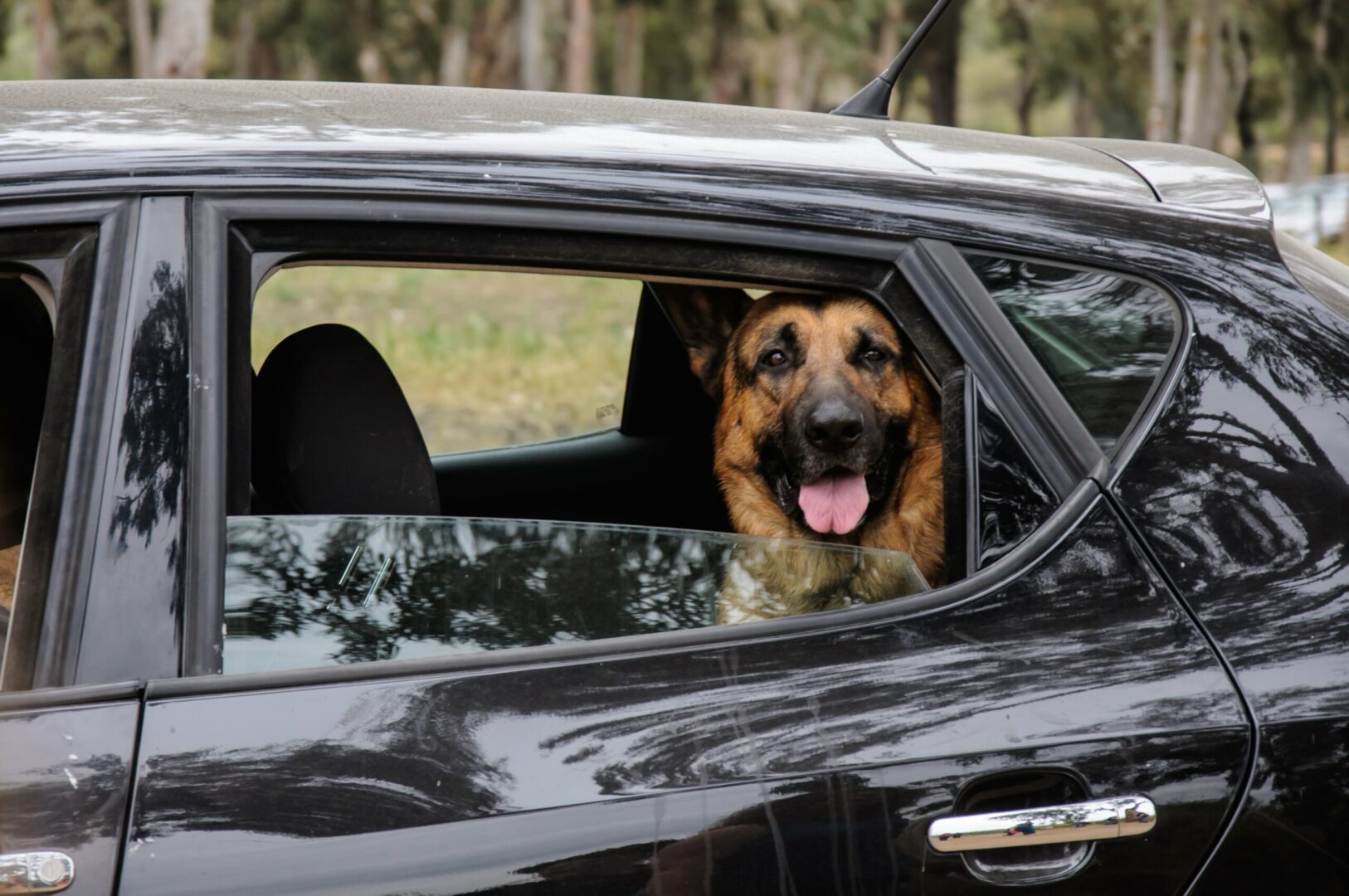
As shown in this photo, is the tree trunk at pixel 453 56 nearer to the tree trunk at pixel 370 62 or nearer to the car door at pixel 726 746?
the tree trunk at pixel 370 62

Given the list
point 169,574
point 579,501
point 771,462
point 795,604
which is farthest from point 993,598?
point 579,501

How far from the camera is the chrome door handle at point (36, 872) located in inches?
55.1

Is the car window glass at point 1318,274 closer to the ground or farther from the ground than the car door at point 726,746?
farther from the ground

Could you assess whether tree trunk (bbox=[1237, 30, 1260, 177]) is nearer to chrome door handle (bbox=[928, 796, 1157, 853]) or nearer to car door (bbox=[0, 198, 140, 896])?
chrome door handle (bbox=[928, 796, 1157, 853])

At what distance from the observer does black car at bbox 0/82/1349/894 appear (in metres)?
1.46

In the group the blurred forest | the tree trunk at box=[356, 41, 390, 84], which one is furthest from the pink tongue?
the tree trunk at box=[356, 41, 390, 84]

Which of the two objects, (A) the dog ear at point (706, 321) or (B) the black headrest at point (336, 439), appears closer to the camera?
(B) the black headrest at point (336, 439)

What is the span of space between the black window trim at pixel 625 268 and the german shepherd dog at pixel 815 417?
1.20 feet

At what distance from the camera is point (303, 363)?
7.40ft

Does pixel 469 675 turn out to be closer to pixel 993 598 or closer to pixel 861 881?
pixel 861 881

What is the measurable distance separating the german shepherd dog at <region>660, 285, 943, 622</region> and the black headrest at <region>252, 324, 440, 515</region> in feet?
2.14

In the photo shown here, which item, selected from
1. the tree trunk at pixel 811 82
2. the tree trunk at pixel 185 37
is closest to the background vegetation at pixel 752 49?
the tree trunk at pixel 185 37

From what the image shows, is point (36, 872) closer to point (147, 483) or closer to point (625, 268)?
point (147, 483)

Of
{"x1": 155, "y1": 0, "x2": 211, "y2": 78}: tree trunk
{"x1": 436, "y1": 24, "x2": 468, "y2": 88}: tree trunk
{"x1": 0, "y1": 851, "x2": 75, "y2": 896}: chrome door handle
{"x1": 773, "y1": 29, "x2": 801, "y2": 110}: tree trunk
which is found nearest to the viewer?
{"x1": 0, "y1": 851, "x2": 75, "y2": 896}: chrome door handle
